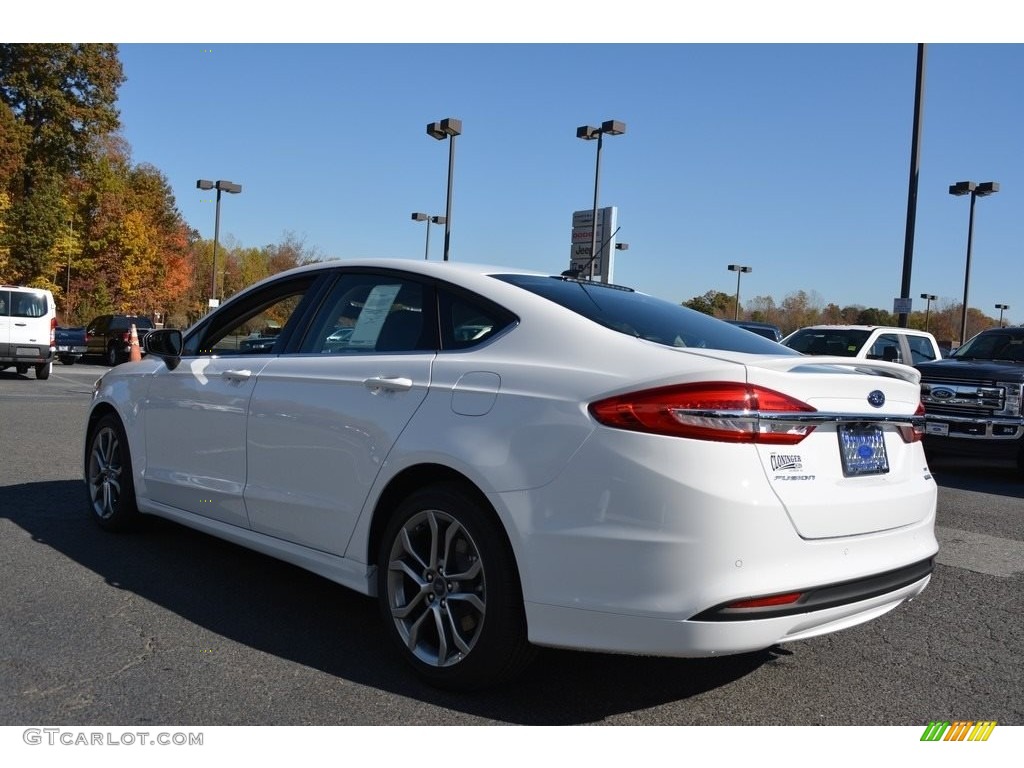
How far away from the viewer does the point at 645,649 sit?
9.49ft

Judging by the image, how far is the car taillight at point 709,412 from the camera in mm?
2889

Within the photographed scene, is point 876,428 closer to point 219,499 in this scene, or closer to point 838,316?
point 219,499

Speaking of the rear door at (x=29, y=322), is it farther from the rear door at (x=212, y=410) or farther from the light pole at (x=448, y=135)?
the rear door at (x=212, y=410)

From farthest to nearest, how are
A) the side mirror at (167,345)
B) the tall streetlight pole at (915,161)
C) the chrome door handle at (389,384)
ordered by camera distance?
the tall streetlight pole at (915,161)
the side mirror at (167,345)
the chrome door handle at (389,384)

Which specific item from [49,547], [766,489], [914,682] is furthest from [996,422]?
[49,547]

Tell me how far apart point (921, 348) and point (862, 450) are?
11.7 meters

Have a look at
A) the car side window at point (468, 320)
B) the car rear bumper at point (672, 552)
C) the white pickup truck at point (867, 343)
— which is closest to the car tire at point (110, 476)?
the car side window at point (468, 320)

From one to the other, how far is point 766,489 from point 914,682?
1355mm

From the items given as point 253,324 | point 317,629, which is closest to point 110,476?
point 253,324

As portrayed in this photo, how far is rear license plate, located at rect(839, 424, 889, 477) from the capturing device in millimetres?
3162

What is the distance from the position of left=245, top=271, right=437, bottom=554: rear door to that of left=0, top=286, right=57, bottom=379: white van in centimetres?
1794

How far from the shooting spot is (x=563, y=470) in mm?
3010

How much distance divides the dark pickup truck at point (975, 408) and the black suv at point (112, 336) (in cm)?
2410
